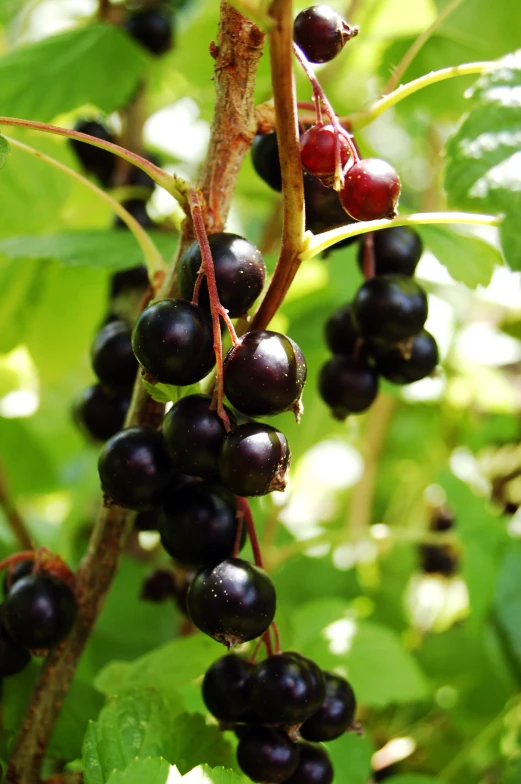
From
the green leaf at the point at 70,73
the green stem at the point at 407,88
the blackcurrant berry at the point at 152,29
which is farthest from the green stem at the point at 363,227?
the blackcurrant berry at the point at 152,29

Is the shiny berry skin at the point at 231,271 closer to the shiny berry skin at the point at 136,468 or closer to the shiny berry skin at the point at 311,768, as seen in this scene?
the shiny berry skin at the point at 136,468

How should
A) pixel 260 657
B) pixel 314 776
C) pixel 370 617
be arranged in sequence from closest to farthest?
pixel 314 776, pixel 260 657, pixel 370 617

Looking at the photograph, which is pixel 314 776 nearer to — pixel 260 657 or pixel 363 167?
pixel 260 657

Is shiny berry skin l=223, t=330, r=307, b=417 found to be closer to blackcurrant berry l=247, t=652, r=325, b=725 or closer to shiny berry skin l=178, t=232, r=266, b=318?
shiny berry skin l=178, t=232, r=266, b=318

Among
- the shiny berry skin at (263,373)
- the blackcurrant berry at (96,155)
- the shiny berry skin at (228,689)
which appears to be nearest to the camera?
the shiny berry skin at (263,373)

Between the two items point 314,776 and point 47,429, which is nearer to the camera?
point 314,776

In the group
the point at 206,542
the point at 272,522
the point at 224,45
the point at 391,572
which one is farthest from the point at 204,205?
the point at 391,572
